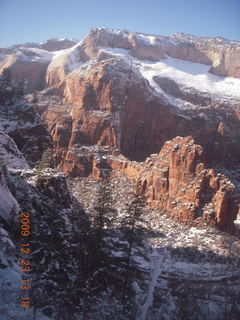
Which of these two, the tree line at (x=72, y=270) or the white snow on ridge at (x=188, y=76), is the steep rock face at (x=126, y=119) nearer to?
the white snow on ridge at (x=188, y=76)

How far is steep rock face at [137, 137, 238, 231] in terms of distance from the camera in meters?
40.1

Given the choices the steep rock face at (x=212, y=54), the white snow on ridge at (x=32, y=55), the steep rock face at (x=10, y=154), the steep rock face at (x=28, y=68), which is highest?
the steep rock face at (x=212, y=54)

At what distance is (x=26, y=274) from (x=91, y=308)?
5472mm

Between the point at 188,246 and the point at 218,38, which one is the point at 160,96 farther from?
the point at 218,38

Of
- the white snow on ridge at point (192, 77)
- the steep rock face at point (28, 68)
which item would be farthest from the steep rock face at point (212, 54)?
the steep rock face at point (28, 68)

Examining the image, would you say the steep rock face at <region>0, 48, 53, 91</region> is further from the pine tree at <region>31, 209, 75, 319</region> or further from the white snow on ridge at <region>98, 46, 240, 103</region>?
the pine tree at <region>31, 209, 75, 319</region>

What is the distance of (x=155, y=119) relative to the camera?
7431 centimetres

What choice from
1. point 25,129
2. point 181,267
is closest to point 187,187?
point 181,267

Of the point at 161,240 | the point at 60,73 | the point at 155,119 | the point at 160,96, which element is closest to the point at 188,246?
the point at 161,240

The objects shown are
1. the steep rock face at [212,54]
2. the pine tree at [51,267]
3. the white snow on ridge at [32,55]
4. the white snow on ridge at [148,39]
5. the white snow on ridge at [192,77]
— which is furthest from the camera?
the steep rock face at [212,54]
